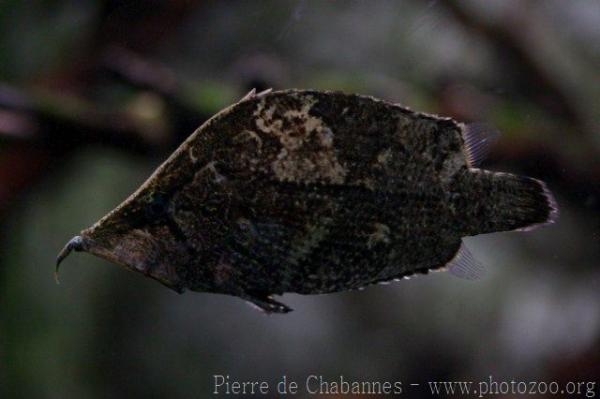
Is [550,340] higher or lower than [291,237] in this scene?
higher

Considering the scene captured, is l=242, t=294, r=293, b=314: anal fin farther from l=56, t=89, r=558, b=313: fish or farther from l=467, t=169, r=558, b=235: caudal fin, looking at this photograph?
l=467, t=169, r=558, b=235: caudal fin

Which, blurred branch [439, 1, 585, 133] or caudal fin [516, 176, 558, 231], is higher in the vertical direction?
blurred branch [439, 1, 585, 133]

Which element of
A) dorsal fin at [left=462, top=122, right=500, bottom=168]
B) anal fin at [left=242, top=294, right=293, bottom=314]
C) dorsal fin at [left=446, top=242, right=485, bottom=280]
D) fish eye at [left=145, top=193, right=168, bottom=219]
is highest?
dorsal fin at [left=462, top=122, right=500, bottom=168]

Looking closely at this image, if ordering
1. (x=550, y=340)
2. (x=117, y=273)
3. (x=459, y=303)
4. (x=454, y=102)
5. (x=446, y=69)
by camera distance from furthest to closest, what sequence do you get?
1. (x=117, y=273)
2. (x=459, y=303)
3. (x=550, y=340)
4. (x=446, y=69)
5. (x=454, y=102)

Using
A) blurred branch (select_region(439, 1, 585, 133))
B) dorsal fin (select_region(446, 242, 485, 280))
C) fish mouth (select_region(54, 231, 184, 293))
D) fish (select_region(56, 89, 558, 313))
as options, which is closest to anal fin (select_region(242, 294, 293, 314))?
fish (select_region(56, 89, 558, 313))

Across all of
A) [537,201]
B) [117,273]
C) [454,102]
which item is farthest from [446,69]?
[117,273]

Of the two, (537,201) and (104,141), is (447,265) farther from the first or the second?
(104,141)

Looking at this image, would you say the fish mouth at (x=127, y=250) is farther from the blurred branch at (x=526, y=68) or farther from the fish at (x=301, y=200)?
the blurred branch at (x=526, y=68)

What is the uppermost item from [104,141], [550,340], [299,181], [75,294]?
[75,294]
